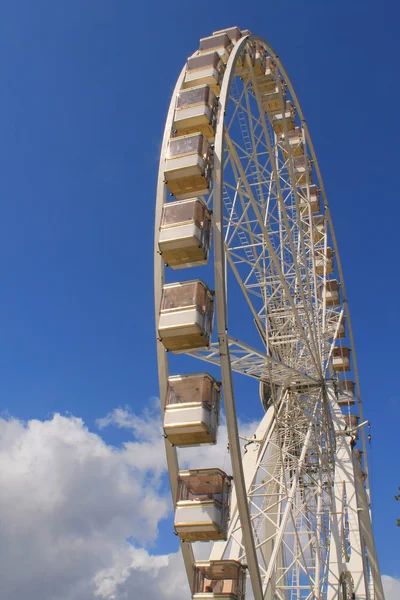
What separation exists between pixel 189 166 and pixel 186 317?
2745 millimetres

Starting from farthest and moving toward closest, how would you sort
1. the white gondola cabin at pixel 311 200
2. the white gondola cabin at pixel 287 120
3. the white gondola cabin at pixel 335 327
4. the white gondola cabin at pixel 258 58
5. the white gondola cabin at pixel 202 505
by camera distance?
the white gondola cabin at pixel 335 327 → the white gondola cabin at pixel 311 200 → the white gondola cabin at pixel 287 120 → the white gondola cabin at pixel 258 58 → the white gondola cabin at pixel 202 505

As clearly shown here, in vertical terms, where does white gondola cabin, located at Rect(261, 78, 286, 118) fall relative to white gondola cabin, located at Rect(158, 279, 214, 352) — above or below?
above

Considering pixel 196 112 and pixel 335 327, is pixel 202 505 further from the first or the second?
pixel 335 327

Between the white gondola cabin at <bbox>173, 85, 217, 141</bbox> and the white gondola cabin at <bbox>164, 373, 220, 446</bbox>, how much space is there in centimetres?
479

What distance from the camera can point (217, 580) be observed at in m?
9.54

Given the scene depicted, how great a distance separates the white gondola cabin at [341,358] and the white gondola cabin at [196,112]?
43.3 ft

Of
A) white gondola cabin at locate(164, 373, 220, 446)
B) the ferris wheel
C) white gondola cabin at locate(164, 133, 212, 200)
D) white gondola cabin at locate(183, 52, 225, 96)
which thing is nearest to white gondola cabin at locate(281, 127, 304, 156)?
the ferris wheel

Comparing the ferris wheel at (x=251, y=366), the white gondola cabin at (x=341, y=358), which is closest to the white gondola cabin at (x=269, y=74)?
the ferris wheel at (x=251, y=366)

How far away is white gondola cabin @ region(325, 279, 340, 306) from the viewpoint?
21.4 metres

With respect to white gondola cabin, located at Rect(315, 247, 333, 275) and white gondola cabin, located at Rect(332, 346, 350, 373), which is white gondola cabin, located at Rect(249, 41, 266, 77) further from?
white gondola cabin, located at Rect(332, 346, 350, 373)

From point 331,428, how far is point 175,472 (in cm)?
808

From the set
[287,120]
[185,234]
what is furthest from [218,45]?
[287,120]

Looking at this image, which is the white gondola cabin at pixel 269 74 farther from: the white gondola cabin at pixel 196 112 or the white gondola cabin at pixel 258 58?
the white gondola cabin at pixel 196 112

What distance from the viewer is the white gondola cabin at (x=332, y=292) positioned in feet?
70.3
